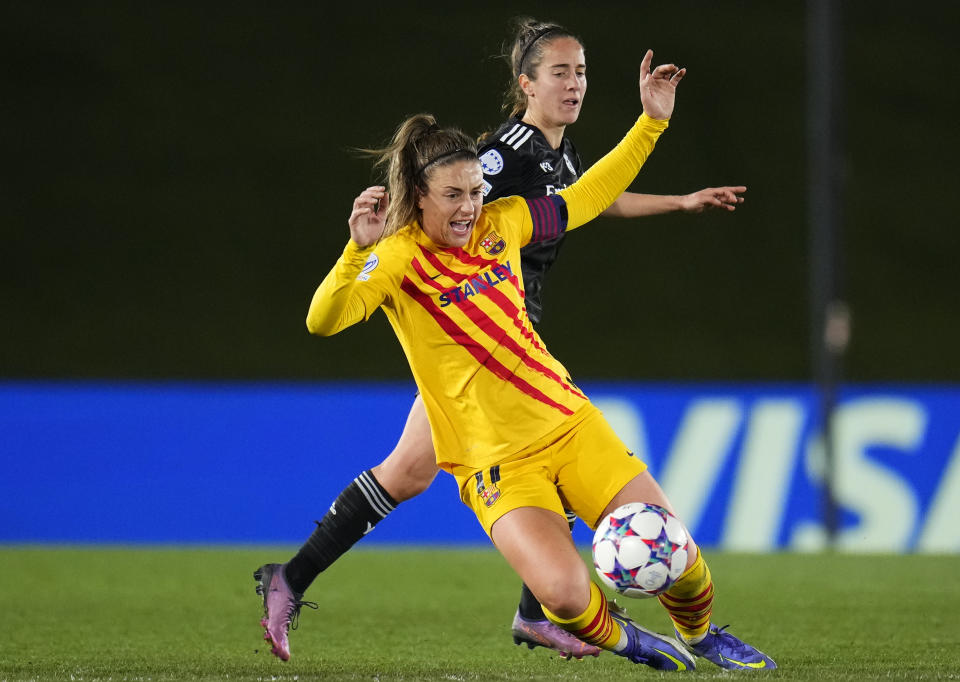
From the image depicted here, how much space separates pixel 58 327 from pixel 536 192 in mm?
9776

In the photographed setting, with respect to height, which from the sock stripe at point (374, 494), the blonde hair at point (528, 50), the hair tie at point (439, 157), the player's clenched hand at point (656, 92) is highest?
the blonde hair at point (528, 50)

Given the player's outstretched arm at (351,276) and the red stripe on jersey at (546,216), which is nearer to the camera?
the player's outstretched arm at (351,276)

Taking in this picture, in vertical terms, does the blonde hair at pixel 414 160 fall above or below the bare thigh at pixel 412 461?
above

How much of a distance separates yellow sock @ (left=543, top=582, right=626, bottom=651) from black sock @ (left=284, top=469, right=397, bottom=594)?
869mm

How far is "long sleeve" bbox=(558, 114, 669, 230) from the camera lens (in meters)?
4.26

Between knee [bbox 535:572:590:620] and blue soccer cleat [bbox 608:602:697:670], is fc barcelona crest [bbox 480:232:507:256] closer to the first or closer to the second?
knee [bbox 535:572:590:620]

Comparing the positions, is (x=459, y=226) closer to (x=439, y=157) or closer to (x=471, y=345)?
(x=439, y=157)

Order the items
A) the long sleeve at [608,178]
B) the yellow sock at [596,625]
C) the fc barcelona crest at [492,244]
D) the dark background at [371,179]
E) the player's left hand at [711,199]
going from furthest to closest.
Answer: the dark background at [371,179], the player's left hand at [711,199], the long sleeve at [608,178], the fc barcelona crest at [492,244], the yellow sock at [596,625]

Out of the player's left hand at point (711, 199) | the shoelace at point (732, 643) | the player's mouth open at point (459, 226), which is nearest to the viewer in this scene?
the player's mouth open at point (459, 226)

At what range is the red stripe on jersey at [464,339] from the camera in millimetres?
3953

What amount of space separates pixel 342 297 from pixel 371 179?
395 inches

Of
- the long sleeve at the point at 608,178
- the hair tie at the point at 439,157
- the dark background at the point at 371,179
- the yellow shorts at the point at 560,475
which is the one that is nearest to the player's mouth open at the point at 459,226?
→ the hair tie at the point at 439,157

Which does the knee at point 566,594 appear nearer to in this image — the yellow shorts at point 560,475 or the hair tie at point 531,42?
the yellow shorts at point 560,475

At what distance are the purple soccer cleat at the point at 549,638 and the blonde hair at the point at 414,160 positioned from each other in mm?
1384
